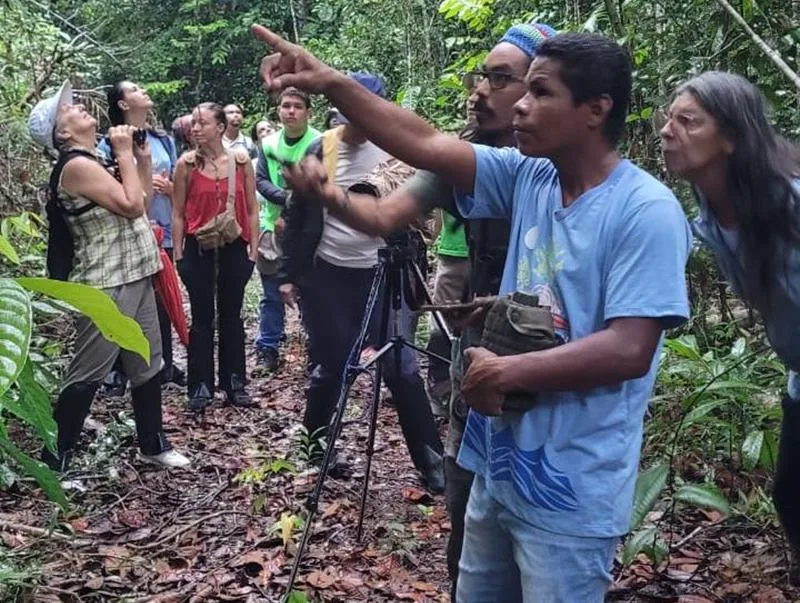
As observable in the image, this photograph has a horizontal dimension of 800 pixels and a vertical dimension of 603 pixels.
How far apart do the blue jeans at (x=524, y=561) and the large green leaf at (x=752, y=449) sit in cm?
152

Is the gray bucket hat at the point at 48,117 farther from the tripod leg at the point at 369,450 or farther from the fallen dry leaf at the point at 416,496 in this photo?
the fallen dry leaf at the point at 416,496

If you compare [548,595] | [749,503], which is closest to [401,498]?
[749,503]

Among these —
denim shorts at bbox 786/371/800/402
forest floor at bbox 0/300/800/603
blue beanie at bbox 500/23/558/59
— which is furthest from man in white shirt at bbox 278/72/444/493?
denim shorts at bbox 786/371/800/402

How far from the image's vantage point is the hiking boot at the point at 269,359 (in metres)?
6.42

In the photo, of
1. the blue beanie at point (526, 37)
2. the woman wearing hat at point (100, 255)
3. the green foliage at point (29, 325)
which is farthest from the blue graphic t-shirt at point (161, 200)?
the green foliage at point (29, 325)

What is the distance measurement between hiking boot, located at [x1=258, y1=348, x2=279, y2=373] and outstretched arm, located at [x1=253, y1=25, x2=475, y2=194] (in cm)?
463

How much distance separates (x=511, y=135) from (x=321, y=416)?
2105 mm

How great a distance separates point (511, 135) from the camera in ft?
8.41

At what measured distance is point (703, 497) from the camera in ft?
9.51

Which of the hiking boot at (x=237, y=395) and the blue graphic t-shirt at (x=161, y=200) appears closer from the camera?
the hiking boot at (x=237, y=395)

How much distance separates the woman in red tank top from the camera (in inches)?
209

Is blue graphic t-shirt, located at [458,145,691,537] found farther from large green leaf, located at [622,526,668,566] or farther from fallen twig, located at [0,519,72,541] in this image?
fallen twig, located at [0,519,72,541]

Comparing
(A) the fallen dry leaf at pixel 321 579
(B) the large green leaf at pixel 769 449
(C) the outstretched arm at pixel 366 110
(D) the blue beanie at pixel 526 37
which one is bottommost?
(A) the fallen dry leaf at pixel 321 579

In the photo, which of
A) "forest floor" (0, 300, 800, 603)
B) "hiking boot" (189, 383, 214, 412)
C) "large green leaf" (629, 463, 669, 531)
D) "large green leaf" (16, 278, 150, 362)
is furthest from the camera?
"hiking boot" (189, 383, 214, 412)
